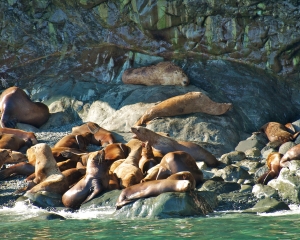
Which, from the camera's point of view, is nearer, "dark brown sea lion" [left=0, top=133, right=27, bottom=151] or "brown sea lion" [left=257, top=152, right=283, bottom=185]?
"brown sea lion" [left=257, top=152, right=283, bottom=185]

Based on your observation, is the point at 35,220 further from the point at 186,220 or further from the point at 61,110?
the point at 61,110

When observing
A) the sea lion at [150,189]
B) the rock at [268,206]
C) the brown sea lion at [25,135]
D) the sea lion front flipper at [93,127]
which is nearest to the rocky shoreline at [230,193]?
the rock at [268,206]

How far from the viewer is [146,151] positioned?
12039mm

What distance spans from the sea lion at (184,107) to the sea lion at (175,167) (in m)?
5.07

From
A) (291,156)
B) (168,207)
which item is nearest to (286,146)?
(291,156)

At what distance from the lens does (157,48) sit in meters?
17.8

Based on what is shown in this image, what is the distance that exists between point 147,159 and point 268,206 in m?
3.38

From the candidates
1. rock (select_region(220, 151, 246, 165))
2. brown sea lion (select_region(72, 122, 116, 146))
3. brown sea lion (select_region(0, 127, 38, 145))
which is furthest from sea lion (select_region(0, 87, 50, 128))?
rock (select_region(220, 151, 246, 165))

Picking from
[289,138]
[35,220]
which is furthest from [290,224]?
[289,138]

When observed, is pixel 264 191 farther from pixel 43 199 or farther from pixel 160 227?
pixel 43 199

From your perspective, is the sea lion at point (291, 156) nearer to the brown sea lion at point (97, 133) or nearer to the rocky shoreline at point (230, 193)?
the rocky shoreline at point (230, 193)

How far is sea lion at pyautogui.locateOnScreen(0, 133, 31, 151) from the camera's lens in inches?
548

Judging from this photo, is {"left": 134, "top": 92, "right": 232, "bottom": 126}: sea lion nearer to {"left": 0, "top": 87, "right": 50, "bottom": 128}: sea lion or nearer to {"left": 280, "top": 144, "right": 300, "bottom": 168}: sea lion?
{"left": 0, "top": 87, "right": 50, "bottom": 128}: sea lion

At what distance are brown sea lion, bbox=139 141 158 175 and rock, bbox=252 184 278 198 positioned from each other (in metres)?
2.19
